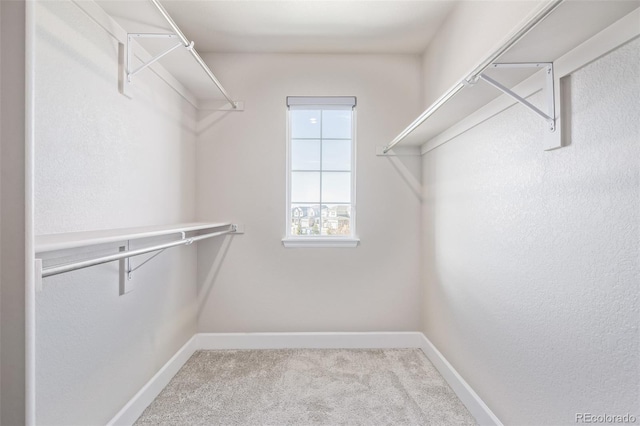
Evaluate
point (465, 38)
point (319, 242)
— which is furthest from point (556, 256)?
point (319, 242)

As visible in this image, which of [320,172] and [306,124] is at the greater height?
[306,124]

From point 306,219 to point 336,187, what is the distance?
371mm

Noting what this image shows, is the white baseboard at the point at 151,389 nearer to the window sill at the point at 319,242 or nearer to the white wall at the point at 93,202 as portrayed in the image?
the white wall at the point at 93,202

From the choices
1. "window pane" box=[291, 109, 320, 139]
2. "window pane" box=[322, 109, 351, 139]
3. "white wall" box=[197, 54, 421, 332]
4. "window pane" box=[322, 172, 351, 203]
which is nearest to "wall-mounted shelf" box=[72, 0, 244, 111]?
"white wall" box=[197, 54, 421, 332]

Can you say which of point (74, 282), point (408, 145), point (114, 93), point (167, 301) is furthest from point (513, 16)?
point (167, 301)

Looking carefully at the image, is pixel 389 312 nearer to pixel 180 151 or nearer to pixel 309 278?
pixel 309 278

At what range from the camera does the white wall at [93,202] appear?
1129 mm

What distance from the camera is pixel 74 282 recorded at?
1238mm

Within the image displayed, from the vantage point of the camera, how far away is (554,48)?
40.3 inches

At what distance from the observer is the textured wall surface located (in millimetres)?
885

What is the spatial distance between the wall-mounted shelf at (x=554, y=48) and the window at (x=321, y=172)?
1.14 m

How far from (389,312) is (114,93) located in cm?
232

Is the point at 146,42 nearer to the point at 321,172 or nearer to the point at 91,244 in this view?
the point at 91,244

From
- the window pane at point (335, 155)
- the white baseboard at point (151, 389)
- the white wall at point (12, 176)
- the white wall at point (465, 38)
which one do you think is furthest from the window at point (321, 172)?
the white wall at point (12, 176)
